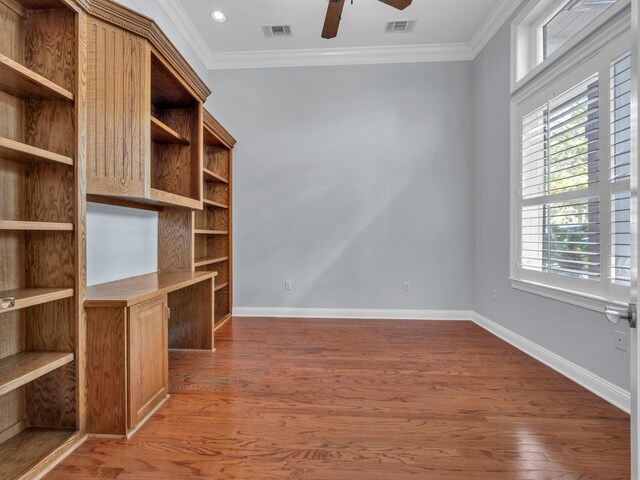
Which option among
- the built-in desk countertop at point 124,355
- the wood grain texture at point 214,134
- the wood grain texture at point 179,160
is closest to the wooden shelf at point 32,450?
the built-in desk countertop at point 124,355

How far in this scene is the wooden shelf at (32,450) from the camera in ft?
4.60

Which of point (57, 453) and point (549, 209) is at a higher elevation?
point (549, 209)

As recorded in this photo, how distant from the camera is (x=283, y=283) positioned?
423 centimetres


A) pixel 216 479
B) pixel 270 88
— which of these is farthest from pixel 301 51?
pixel 216 479

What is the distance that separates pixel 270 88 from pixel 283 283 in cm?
250

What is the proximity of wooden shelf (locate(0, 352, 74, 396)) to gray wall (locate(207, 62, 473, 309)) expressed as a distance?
8.80 ft

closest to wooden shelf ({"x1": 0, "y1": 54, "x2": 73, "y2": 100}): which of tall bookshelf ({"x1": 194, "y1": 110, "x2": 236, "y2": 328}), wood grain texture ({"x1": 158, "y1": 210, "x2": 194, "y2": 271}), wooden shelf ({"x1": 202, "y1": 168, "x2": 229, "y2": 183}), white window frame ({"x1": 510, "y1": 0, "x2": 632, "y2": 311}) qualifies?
wood grain texture ({"x1": 158, "y1": 210, "x2": 194, "y2": 271})

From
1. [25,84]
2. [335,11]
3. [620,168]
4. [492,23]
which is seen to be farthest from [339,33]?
A: [25,84]

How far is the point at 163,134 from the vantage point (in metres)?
2.50

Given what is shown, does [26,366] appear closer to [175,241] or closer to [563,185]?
[175,241]

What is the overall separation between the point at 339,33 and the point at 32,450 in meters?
4.32

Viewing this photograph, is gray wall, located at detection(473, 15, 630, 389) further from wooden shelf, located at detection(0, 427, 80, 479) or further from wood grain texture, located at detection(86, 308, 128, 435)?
wooden shelf, located at detection(0, 427, 80, 479)

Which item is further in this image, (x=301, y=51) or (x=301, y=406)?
(x=301, y=51)

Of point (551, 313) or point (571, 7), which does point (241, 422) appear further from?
point (571, 7)
